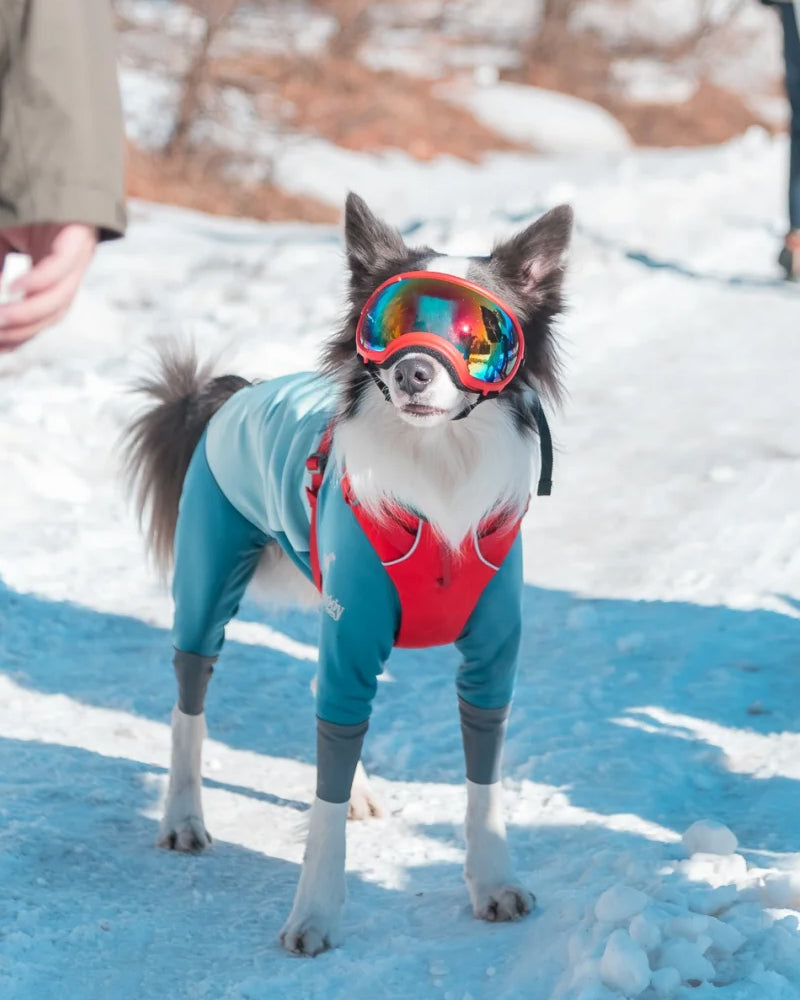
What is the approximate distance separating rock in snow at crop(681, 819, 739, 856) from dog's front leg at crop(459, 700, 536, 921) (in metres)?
0.40

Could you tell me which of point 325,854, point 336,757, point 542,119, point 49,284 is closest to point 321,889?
point 325,854

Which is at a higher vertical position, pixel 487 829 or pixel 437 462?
pixel 437 462

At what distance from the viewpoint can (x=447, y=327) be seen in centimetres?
267

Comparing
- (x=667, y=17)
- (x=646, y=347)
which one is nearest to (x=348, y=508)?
(x=646, y=347)

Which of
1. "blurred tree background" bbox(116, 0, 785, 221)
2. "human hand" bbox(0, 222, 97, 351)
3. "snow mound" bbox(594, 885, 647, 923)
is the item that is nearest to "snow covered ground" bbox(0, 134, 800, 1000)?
"snow mound" bbox(594, 885, 647, 923)

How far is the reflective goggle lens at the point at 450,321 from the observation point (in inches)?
105

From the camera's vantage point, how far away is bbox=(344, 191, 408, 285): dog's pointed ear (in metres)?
2.87

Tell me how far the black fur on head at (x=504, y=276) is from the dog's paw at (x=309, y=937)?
1137mm

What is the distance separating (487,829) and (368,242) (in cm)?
139

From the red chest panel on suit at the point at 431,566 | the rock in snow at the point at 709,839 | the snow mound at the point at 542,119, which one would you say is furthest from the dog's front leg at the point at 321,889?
the snow mound at the point at 542,119

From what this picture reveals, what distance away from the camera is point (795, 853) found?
312cm

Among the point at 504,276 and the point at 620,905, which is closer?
the point at 620,905

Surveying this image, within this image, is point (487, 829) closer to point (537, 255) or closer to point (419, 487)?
point (419, 487)

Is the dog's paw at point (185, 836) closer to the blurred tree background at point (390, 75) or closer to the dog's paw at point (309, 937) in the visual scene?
A: the dog's paw at point (309, 937)
